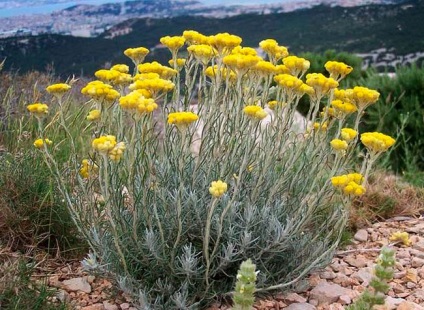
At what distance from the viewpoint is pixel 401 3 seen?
74.7ft

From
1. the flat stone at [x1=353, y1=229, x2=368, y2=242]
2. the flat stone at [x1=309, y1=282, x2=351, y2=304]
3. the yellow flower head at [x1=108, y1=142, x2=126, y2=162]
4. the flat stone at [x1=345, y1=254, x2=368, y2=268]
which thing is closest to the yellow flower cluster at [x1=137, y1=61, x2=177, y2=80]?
the yellow flower head at [x1=108, y1=142, x2=126, y2=162]

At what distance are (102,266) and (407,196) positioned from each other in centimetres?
291

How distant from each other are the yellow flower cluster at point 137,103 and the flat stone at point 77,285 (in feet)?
4.30

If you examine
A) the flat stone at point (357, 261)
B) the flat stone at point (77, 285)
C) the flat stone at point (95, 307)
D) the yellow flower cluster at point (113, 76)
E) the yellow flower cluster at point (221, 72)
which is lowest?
the flat stone at point (357, 261)

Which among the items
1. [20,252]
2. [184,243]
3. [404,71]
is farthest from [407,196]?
[404,71]

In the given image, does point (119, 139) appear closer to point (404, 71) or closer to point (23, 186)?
point (23, 186)

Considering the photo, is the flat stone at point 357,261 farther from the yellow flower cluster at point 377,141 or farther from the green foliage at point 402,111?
the green foliage at point 402,111

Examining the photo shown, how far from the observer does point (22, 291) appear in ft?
9.52

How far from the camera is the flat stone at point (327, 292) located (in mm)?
3191

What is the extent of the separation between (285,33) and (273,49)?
17.7 m

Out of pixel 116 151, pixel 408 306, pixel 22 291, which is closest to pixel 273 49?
pixel 116 151

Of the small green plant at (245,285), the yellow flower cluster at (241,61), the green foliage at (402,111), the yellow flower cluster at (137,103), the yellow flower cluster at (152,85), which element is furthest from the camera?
the green foliage at (402,111)

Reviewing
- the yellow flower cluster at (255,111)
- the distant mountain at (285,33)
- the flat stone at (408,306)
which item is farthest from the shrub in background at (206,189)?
the distant mountain at (285,33)

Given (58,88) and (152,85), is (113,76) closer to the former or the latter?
(58,88)
